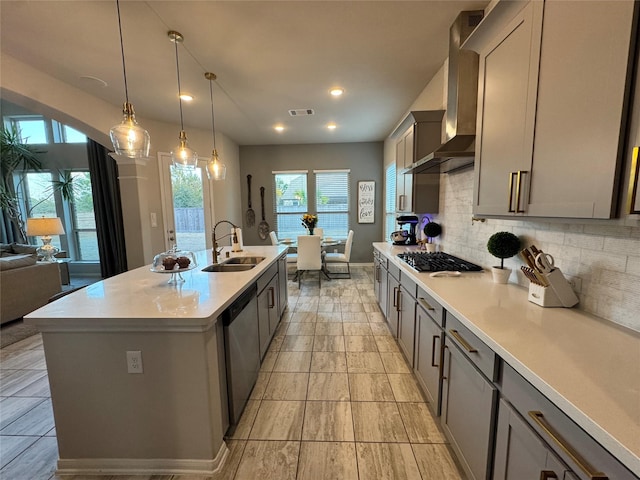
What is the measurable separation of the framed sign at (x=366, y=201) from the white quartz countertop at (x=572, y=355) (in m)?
4.72

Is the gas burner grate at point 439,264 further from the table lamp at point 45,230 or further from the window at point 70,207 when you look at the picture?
the window at point 70,207

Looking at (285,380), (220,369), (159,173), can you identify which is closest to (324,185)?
(159,173)

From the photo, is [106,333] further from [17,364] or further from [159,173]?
[159,173]

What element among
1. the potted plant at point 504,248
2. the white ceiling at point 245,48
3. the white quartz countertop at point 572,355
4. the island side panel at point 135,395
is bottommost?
the island side panel at point 135,395

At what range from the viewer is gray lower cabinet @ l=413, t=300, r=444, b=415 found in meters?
1.64

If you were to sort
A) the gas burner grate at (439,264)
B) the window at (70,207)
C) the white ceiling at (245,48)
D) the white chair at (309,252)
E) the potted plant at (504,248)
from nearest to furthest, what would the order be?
the potted plant at (504,248)
the white ceiling at (245,48)
the gas burner grate at (439,264)
the white chair at (309,252)
the window at (70,207)

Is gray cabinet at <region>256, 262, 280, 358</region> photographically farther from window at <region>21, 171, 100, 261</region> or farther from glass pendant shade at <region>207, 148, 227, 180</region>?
window at <region>21, 171, 100, 261</region>

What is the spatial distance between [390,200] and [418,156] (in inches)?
97.9

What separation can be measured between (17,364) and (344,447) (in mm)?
3155

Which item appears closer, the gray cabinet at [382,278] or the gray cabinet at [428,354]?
the gray cabinet at [428,354]

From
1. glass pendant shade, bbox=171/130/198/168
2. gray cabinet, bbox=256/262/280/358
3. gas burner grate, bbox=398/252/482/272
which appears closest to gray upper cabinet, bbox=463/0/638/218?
gas burner grate, bbox=398/252/482/272

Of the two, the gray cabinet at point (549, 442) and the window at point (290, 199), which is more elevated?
the window at point (290, 199)

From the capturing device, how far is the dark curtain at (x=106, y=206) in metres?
5.08

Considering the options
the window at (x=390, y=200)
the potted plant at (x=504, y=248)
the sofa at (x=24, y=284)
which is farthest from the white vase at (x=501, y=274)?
the sofa at (x=24, y=284)
